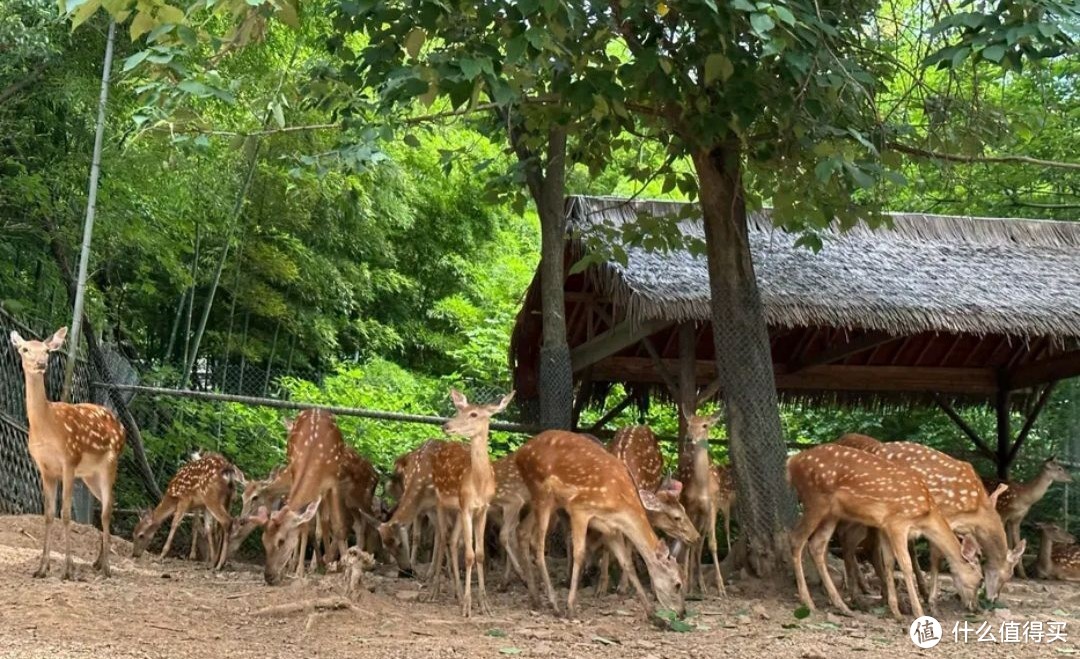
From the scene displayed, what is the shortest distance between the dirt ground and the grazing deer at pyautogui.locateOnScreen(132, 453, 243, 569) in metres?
1.52

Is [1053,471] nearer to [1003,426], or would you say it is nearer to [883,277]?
[1003,426]

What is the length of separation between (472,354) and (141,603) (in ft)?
34.0

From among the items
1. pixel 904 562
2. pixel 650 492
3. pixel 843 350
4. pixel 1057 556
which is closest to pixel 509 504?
pixel 650 492

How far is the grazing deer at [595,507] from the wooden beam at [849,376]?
4.65 m

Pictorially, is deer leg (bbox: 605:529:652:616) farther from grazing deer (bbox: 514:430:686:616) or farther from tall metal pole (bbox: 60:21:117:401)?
tall metal pole (bbox: 60:21:117:401)

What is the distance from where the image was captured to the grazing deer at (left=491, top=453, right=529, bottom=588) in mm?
8391

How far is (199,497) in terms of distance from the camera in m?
9.84

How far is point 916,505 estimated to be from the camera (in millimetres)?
7469

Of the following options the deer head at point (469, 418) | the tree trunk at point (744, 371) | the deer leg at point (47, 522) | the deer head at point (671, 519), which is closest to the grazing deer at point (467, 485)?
the deer head at point (469, 418)

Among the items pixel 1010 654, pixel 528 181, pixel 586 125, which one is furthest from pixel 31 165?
pixel 1010 654

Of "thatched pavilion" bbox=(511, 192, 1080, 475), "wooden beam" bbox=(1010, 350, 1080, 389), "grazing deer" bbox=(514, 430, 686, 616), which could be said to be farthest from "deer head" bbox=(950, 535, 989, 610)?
"wooden beam" bbox=(1010, 350, 1080, 389)

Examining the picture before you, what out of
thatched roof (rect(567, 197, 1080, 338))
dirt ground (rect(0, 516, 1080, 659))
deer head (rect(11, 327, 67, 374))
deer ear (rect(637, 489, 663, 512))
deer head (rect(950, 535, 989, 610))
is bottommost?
dirt ground (rect(0, 516, 1080, 659))

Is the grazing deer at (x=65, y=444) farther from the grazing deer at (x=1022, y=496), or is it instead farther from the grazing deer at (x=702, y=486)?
the grazing deer at (x=1022, y=496)

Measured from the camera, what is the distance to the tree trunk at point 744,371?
8305mm
